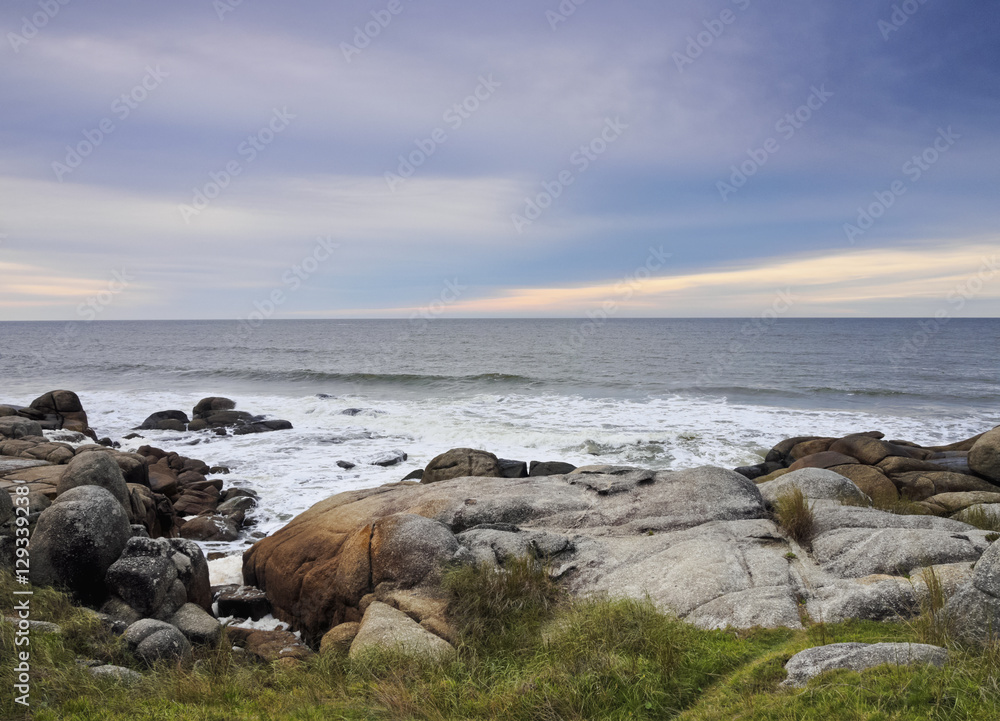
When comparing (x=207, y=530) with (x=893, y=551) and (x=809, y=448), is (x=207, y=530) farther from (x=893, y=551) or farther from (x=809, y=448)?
(x=809, y=448)

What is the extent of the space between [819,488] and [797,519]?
8.59 ft

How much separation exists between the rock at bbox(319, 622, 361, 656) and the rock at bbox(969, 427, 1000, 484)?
16670 mm

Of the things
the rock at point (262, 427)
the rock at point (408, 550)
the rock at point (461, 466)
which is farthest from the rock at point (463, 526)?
the rock at point (262, 427)

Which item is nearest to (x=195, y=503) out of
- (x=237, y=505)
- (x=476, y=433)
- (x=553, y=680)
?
(x=237, y=505)

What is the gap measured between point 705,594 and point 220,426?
25.6 metres

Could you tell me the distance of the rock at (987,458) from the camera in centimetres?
1523

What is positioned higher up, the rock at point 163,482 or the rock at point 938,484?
the rock at point 938,484

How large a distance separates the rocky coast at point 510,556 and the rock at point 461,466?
3680 millimetres

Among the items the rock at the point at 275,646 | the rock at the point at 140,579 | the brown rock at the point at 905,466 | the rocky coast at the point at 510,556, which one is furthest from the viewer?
the brown rock at the point at 905,466

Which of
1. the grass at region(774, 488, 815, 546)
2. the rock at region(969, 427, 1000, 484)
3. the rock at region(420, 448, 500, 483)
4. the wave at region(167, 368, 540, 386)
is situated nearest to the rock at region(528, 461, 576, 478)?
the rock at region(420, 448, 500, 483)

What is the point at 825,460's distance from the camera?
16344mm

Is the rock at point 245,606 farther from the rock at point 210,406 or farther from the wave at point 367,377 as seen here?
the wave at point 367,377

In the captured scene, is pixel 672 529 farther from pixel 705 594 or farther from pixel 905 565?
pixel 905 565

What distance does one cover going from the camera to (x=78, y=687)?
518cm
